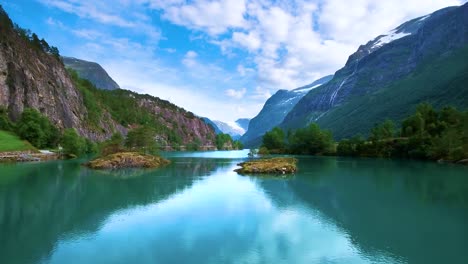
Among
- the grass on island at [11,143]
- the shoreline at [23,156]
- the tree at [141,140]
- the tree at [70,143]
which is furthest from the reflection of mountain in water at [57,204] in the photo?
the tree at [70,143]

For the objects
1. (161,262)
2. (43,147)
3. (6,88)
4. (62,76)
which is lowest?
(161,262)

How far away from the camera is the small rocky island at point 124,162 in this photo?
65.6m

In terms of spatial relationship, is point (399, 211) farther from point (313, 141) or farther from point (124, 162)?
point (313, 141)

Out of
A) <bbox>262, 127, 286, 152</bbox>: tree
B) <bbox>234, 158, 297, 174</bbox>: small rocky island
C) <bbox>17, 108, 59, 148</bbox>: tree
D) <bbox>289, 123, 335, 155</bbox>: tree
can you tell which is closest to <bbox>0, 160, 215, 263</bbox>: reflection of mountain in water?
<bbox>234, 158, 297, 174</bbox>: small rocky island

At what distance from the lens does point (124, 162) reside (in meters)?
68.2

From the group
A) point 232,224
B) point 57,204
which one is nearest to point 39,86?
point 57,204

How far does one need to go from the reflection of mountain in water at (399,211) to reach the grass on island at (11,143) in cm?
6469

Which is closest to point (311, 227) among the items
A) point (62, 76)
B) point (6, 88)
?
point (6, 88)

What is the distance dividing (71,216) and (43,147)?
8171 cm

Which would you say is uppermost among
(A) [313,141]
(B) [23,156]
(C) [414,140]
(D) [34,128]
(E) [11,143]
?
(D) [34,128]

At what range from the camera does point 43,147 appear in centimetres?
9619

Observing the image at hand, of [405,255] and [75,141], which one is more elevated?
[75,141]

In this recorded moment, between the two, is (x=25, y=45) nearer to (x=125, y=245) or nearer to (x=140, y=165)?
(x=140, y=165)

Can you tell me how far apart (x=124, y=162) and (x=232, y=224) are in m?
49.4
